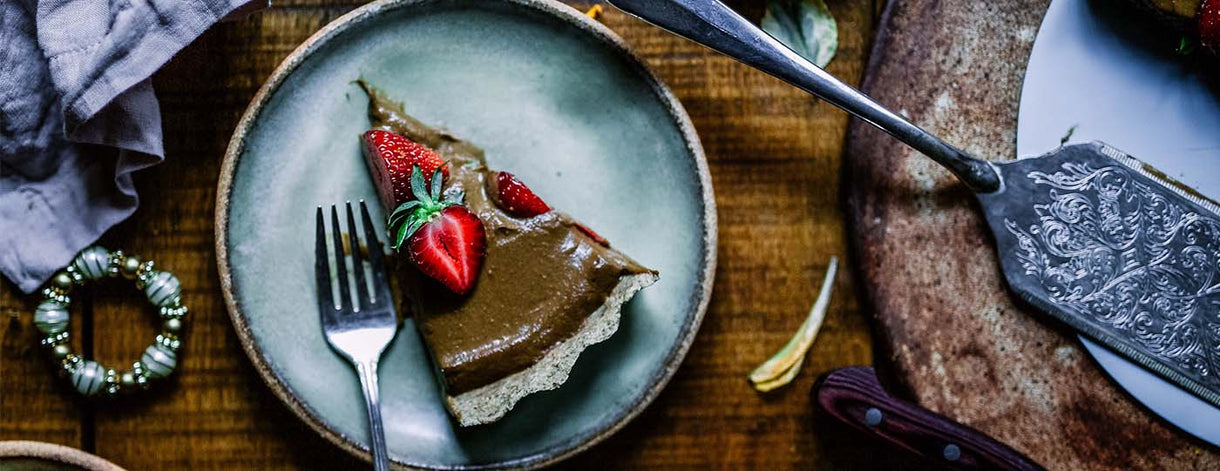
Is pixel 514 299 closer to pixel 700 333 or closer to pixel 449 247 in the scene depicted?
pixel 449 247

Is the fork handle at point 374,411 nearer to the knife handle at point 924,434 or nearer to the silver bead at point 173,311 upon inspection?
the silver bead at point 173,311

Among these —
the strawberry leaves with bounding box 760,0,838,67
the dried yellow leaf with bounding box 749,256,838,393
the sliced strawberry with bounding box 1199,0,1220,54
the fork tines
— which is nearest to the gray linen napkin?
the fork tines

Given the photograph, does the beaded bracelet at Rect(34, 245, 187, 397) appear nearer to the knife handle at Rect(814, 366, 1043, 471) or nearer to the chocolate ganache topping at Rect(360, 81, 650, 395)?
the chocolate ganache topping at Rect(360, 81, 650, 395)

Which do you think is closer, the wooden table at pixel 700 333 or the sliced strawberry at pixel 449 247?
the sliced strawberry at pixel 449 247

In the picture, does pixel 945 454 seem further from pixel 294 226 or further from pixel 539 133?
pixel 294 226

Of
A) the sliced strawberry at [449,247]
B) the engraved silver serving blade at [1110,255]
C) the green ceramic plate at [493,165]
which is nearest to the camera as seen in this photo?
the sliced strawberry at [449,247]

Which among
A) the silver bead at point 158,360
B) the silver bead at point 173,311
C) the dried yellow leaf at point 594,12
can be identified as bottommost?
the silver bead at point 158,360

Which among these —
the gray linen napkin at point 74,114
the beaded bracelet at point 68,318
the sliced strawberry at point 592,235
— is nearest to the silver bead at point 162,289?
the beaded bracelet at point 68,318

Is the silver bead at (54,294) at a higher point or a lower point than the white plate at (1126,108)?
lower
